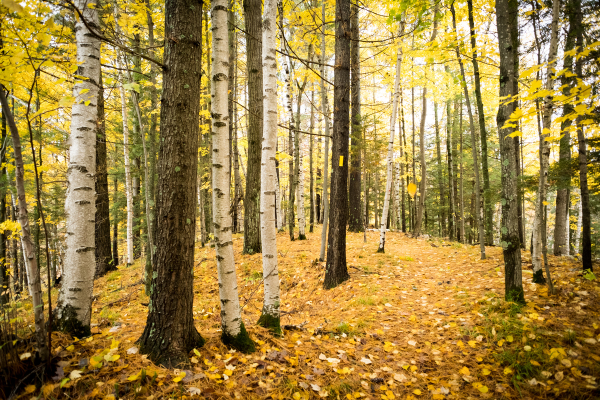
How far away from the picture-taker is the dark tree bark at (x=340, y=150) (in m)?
5.46

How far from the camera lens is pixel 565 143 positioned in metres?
5.80

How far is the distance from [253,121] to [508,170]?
598 centimetres

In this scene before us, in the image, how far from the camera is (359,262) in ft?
22.8

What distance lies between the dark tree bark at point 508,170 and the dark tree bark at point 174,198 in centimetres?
450

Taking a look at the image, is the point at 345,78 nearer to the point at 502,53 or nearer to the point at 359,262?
the point at 502,53

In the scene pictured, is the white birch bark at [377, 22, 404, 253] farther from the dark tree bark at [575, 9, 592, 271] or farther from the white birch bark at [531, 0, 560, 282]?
the dark tree bark at [575, 9, 592, 271]

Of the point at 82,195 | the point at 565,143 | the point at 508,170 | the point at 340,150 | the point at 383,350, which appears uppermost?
the point at 565,143

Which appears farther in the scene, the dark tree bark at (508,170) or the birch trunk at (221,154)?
the dark tree bark at (508,170)

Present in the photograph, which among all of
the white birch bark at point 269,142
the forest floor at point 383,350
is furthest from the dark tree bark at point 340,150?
the white birch bark at point 269,142

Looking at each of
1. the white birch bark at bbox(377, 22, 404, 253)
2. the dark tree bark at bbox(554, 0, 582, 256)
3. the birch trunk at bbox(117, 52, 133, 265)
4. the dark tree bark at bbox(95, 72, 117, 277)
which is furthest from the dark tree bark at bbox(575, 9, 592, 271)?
the dark tree bark at bbox(95, 72, 117, 277)

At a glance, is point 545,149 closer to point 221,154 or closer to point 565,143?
point 565,143

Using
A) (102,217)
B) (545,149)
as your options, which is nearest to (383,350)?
(545,149)

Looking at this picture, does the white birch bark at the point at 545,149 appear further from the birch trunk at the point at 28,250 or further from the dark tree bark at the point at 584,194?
the birch trunk at the point at 28,250

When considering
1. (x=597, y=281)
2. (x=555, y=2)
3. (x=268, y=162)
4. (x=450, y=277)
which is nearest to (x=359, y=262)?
(x=450, y=277)
